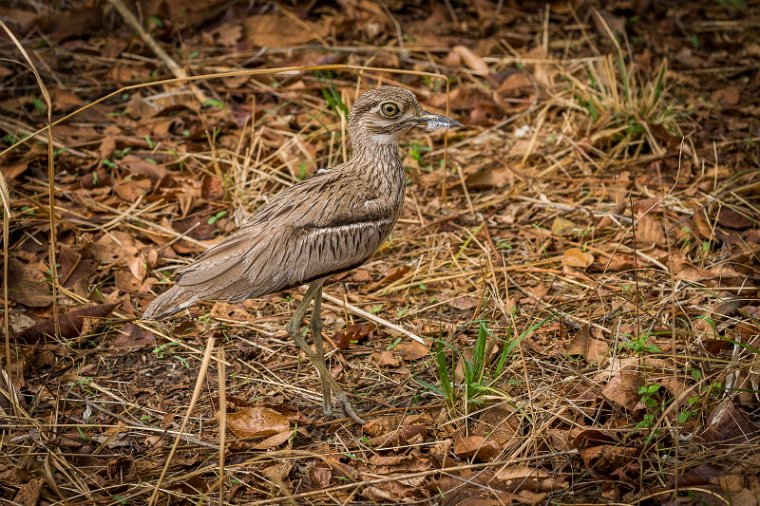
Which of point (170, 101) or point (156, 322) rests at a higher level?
point (170, 101)

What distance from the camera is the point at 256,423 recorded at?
13.1 feet

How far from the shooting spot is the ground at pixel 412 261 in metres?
3.65

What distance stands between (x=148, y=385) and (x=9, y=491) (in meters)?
0.89

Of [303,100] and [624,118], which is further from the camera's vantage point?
[303,100]

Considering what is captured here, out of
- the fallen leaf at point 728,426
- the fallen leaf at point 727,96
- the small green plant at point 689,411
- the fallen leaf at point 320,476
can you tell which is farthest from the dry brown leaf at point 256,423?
the fallen leaf at point 727,96

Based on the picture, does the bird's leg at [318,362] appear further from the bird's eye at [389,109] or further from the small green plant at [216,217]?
the small green plant at [216,217]

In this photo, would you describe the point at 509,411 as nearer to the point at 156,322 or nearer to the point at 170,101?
the point at 156,322

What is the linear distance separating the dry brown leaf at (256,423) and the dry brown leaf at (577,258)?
6.21 ft

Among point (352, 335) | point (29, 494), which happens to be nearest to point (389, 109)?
point (352, 335)

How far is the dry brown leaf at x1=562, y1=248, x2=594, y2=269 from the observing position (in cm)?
491

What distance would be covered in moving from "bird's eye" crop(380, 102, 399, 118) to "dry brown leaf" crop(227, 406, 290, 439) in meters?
1.54

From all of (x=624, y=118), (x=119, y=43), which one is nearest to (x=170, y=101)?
(x=119, y=43)

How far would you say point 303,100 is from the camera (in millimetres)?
6379

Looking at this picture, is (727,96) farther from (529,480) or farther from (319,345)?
(529,480)
